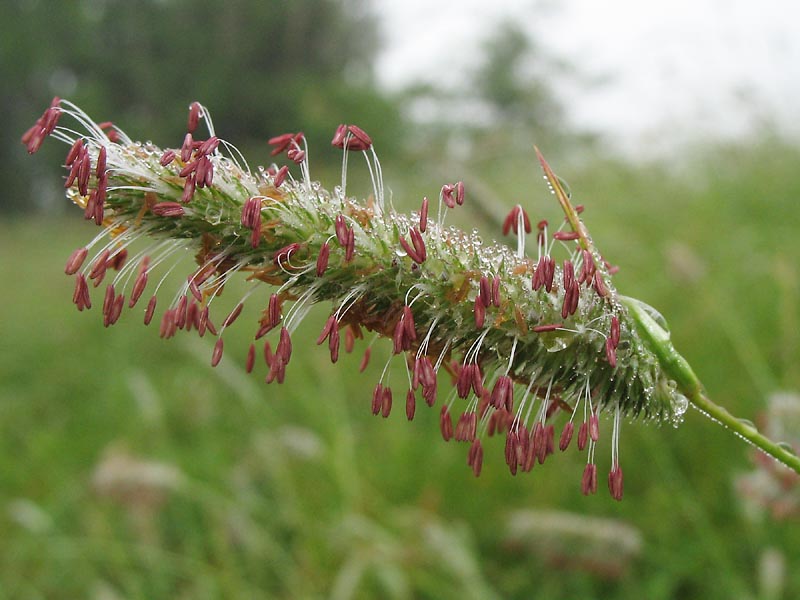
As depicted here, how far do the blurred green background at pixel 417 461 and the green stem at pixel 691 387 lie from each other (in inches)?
42.8

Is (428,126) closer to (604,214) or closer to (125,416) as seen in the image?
(604,214)

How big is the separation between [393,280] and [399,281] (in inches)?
0.5

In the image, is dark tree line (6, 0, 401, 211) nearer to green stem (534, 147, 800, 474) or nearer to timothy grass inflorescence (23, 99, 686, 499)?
timothy grass inflorescence (23, 99, 686, 499)

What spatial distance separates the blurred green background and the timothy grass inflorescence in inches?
42.7

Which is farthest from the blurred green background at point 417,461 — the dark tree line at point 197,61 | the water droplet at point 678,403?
the dark tree line at point 197,61

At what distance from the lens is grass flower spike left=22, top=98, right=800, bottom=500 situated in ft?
4.07

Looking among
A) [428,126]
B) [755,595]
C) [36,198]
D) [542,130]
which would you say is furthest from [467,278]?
[36,198]

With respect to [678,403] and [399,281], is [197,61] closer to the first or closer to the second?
[399,281]

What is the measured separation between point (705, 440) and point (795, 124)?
4184 mm

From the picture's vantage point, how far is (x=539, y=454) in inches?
50.0

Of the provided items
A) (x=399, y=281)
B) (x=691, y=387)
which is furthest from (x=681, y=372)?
(x=399, y=281)

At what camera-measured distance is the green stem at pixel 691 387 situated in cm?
112

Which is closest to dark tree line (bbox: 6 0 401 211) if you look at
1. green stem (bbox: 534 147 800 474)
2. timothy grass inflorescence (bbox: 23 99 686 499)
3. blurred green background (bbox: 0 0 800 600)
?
blurred green background (bbox: 0 0 800 600)

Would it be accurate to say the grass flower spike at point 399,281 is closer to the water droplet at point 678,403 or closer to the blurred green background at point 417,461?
the water droplet at point 678,403
